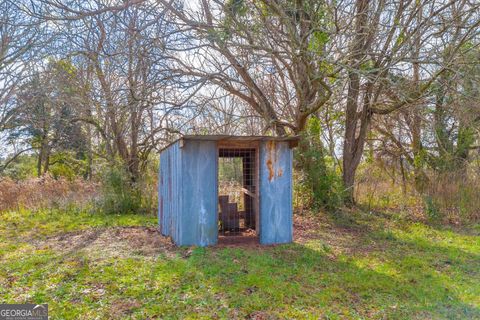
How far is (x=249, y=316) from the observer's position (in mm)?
3025

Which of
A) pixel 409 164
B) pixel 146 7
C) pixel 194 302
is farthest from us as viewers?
pixel 409 164

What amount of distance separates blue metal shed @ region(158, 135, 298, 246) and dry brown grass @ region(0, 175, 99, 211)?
4446 millimetres

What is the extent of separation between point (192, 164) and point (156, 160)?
20.6 ft

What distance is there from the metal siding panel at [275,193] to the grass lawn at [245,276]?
27 centimetres

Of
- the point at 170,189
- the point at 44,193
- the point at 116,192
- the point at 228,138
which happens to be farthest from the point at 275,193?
the point at 44,193

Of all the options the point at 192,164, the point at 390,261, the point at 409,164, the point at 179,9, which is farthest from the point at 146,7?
the point at 409,164

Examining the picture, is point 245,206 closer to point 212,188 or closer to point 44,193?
point 212,188

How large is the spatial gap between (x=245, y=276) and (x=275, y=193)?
186 cm

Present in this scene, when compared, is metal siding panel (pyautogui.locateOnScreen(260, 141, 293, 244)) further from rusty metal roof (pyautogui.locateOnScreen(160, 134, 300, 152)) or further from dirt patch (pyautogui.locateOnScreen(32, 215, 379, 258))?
dirt patch (pyautogui.locateOnScreen(32, 215, 379, 258))

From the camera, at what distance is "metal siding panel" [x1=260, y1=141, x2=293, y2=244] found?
18.1 feet

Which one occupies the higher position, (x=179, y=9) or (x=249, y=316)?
(x=179, y=9)

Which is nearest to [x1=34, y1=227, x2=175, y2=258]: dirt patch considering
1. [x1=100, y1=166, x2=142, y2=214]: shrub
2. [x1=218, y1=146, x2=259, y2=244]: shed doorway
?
[x1=218, y1=146, x2=259, y2=244]: shed doorway

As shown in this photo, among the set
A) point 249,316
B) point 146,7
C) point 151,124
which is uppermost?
point 146,7

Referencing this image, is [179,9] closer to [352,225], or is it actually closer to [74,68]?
[74,68]
